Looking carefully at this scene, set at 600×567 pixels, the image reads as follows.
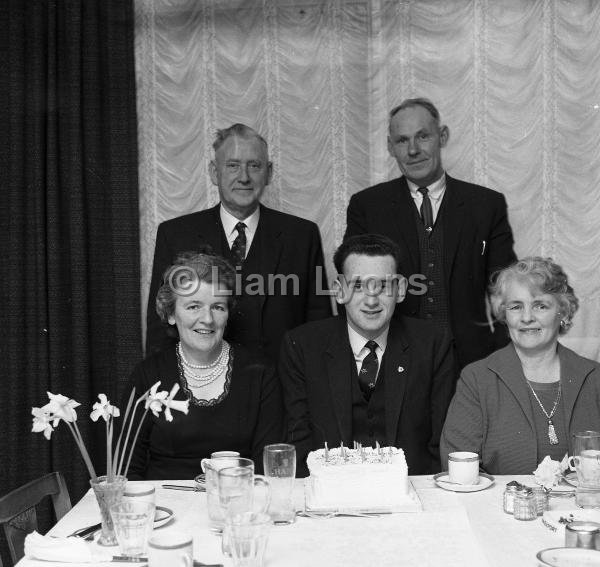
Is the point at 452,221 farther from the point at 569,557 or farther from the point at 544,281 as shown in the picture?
the point at 569,557

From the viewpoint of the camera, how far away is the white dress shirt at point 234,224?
10.7 ft

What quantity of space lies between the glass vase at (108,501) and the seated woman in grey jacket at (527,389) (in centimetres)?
106

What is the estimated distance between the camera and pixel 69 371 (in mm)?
3621

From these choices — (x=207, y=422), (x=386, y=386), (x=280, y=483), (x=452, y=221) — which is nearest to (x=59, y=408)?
(x=280, y=483)

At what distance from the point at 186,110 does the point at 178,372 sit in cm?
152

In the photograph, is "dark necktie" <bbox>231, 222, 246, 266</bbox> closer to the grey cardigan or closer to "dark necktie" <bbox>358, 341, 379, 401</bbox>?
"dark necktie" <bbox>358, 341, 379, 401</bbox>

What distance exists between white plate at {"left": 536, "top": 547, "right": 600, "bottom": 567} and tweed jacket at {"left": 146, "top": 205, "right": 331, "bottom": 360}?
5.98ft

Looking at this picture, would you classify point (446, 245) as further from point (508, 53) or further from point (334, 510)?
point (334, 510)

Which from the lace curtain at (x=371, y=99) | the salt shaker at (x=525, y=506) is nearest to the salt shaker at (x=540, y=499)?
the salt shaker at (x=525, y=506)

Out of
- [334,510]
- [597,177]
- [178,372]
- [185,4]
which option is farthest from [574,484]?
[185,4]

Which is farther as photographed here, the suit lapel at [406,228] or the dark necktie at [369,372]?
the suit lapel at [406,228]

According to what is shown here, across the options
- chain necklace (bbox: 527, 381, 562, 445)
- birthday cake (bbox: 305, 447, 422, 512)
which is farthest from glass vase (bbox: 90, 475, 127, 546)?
chain necklace (bbox: 527, 381, 562, 445)

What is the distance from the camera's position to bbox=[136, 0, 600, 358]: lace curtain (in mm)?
3613

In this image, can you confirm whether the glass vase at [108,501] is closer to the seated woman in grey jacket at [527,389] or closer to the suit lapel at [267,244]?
the seated woman in grey jacket at [527,389]
